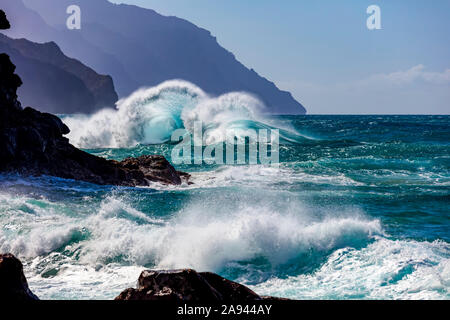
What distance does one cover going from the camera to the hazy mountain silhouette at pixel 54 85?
113062 mm

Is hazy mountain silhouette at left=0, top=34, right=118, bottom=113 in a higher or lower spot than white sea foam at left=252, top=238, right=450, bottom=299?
higher

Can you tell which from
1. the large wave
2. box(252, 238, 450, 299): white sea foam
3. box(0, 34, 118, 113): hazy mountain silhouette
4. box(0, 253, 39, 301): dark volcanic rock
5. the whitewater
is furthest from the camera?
box(0, 34, 118, 113): hazy mountain silhouette

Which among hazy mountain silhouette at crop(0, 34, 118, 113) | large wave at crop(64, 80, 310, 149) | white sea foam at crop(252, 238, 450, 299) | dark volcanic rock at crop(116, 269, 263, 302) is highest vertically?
hazy mountain silhouette at crop(0, 34, 118, 113)

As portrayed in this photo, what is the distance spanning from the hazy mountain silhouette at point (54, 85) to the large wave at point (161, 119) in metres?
84.2

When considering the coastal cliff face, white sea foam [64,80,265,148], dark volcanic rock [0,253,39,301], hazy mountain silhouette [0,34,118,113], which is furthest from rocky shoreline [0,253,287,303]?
hazy mountain silhouette [0,34,118,113]

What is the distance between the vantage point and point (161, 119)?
31.6 m

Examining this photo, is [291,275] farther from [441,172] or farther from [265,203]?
[441,172]

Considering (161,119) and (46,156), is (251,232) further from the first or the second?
(161,119)

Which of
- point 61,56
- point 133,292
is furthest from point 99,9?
point 133,292

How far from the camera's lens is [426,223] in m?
9.64

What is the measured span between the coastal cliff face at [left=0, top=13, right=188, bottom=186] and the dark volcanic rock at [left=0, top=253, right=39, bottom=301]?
10429 mm

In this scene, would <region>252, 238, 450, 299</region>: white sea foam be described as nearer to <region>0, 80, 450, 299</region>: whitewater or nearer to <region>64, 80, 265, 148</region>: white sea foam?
<region>0, 80, 450, 299</region>: whitewater

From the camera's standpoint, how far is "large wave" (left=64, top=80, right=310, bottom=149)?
100 feet

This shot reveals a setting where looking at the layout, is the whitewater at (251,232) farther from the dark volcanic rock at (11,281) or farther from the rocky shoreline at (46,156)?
the dark volcanic rock at (11,281)
